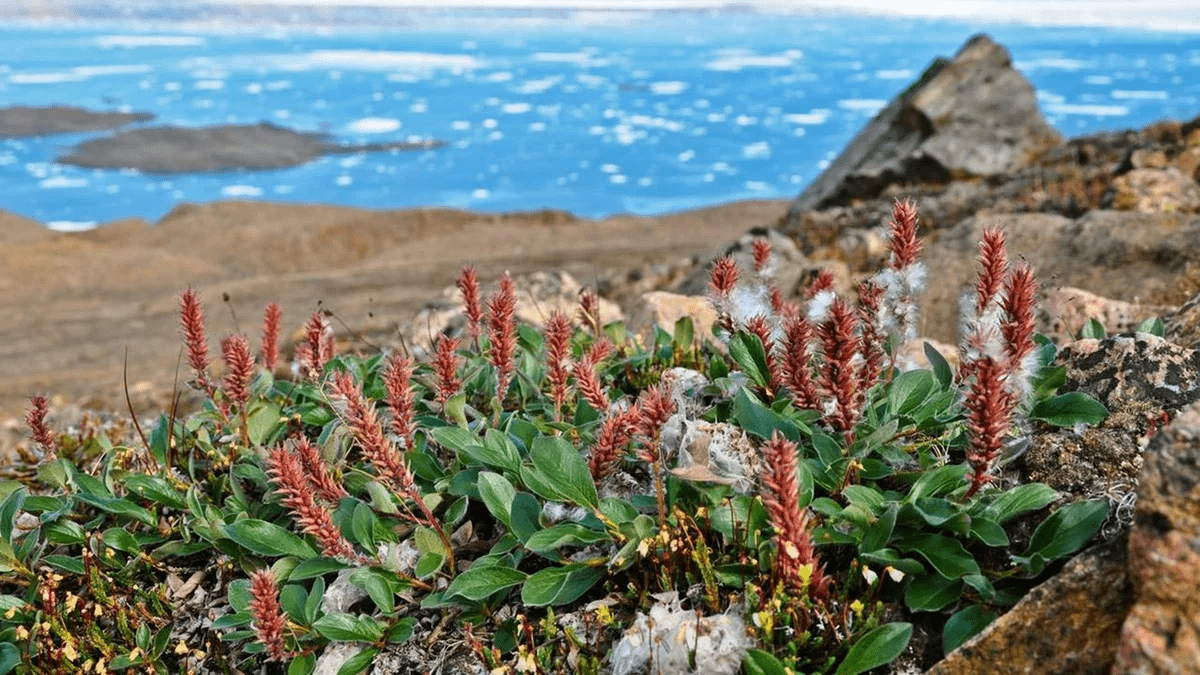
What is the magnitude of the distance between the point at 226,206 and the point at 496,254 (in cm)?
1871

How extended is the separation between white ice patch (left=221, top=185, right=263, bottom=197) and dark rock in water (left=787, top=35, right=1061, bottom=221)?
46983 mm

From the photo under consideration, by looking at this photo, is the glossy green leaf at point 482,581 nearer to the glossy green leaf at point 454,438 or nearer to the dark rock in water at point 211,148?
the glossy green leaf at point 454,438

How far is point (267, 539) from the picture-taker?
3354 millimetres

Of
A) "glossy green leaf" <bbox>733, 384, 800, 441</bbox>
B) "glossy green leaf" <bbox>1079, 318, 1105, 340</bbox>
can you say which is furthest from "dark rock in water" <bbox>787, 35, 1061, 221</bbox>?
"glossy green leaf" <bbox>733, 384, 800, 441</bbox>

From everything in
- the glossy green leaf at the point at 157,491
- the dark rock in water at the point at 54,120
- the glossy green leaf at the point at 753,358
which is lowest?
the glossy green leaf at the point at 157,491

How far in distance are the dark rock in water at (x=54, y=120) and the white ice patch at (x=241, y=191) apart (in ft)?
92.8

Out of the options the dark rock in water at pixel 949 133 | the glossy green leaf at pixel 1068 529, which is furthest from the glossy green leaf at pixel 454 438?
the dark rock in water at pixel 949 133

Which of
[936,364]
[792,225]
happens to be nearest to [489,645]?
[936,364]

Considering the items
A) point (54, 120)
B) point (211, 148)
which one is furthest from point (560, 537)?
point (54, 120)

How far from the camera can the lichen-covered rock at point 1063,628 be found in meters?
2.38

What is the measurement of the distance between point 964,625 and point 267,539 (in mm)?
2303

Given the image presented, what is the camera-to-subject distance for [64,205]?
5744cm

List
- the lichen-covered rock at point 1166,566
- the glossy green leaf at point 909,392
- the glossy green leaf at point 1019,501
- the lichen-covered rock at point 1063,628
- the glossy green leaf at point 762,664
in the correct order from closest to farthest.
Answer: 1. the lichen-covered rock at point 1166,566
2. the lichen-covered rock at point 1063,628
3. the glossy green leaf at point 762,664
4. the glossy green leaf at point 1019,501
5. the glossy green leaf at point 909,392

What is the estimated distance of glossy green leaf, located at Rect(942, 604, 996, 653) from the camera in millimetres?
2607
